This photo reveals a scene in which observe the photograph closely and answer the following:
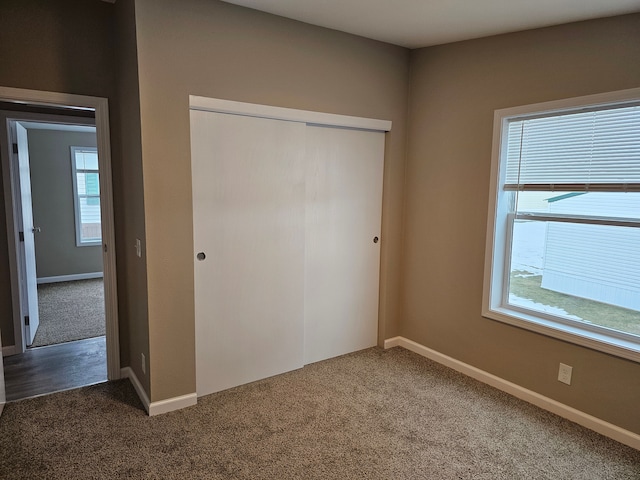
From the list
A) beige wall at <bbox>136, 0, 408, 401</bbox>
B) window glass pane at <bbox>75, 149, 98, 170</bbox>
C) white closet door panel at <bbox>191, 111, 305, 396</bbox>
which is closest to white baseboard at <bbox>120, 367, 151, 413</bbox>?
beige wall at <bbox>136, 0, 408, 401</bbox>

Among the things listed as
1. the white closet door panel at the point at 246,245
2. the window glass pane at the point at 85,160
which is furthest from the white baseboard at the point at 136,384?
the window glass pane at the point at 85,160

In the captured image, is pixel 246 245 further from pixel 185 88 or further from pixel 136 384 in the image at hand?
pixel 136 384

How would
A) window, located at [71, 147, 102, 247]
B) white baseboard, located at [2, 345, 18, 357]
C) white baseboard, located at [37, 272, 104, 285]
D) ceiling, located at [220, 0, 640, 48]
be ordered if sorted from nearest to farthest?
ceiling, located at [220, 0, 640, 48]
white baseboard, located at [2, 345, 18, 357]
white baseboard, located at [37, 272, 104, 285]
window, located at [71, 147, 102, 247]

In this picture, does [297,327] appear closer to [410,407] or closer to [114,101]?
[410,407]

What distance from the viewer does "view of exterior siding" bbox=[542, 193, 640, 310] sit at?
2305 millimetres

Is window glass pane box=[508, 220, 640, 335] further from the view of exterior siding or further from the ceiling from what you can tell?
the ceiling

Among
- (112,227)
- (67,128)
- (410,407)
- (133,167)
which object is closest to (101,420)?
(112,227)

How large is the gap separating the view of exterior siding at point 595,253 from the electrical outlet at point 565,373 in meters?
0.47

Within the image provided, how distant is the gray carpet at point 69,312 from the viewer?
12.8ft

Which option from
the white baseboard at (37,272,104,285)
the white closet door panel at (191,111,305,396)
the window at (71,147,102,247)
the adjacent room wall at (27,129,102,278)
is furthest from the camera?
the window at (71,147,102,247)

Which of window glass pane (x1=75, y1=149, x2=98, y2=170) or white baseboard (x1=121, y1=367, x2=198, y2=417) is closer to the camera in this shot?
white baseboard (x1=121, y1=367, x2=198, y2=417)

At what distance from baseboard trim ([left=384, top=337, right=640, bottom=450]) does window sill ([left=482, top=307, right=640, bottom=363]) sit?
17.3 inches

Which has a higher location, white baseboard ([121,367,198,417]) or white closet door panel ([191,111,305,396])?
white closet door panel ([191,111,305,396])

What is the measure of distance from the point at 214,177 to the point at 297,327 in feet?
4.33
